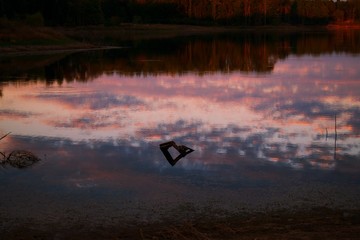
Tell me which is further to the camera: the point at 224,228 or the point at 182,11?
the point at 182,11

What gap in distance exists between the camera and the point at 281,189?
1084cm

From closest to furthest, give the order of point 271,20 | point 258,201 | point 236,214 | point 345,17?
1. point 236,214
2. point 258,201
3. point 271,20
4. point 345,17

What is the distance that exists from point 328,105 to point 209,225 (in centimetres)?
1260

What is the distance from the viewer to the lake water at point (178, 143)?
1019 centimetres

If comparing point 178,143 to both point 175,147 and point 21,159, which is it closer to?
point 175,147

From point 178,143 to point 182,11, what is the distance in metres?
126

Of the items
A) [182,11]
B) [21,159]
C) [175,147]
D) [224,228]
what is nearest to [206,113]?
[175,147]

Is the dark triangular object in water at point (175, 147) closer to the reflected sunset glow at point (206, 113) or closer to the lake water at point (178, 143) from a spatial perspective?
the lake water at point (178, 143)

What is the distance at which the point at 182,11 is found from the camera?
13762 cm

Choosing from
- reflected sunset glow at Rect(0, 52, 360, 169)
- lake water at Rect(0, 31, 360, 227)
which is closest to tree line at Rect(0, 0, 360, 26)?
reflected sunset glow at Rect(0, 52, 360, 169)

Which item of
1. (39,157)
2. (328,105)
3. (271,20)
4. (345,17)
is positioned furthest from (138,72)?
(345,17)

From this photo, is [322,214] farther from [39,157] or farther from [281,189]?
[39,157]

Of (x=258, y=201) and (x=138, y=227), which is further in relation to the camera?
(x=258, y=201)

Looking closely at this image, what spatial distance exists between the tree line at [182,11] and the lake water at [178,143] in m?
52.7
